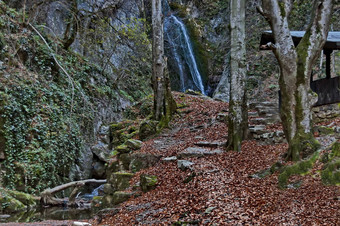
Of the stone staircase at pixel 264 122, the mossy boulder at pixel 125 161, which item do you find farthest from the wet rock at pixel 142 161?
the stone staircase at pixel 264 122

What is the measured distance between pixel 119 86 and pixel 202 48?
9143 mm

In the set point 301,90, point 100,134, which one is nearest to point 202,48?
point 100,134

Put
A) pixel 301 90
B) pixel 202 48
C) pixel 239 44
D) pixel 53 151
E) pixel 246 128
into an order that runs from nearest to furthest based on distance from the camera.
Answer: pixel 301 90
pixel 239 44
pixel 246 128
pixel 53 151
pixel 202 48

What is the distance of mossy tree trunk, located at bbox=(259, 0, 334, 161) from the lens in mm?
6141

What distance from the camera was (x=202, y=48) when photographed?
24406 millimetres

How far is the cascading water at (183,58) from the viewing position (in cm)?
2297

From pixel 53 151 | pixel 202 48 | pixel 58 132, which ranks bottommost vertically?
pixel 53 151

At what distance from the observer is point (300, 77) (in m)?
6.19

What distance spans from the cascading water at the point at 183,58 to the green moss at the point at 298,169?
17.2 m

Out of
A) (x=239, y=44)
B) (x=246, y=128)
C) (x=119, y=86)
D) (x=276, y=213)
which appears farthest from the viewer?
(x=119, y=86)

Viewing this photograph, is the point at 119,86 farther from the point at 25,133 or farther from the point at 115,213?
the point at 115,213

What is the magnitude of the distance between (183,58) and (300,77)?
684 inches

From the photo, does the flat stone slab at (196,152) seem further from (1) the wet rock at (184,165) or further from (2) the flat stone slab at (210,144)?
(1) the wet rock at (184,165)

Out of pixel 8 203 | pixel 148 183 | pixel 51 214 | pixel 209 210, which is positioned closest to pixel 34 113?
pixel 8 203
